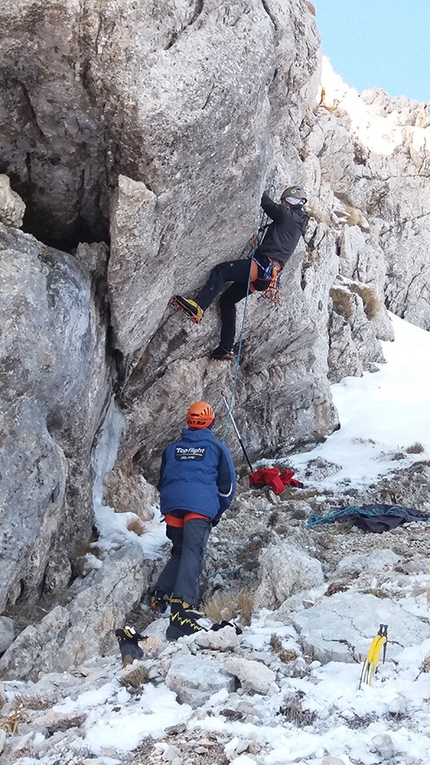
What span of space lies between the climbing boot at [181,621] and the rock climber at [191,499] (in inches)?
5.8

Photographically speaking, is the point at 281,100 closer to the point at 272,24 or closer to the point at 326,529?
the point at 272,24

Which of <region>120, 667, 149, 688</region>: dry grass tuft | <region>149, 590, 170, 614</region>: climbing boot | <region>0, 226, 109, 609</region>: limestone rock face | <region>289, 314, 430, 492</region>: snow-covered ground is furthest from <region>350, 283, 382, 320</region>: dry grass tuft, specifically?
<region>120, 667, 149, 688</region>: dry grass tuft

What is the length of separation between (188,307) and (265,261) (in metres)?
1.96

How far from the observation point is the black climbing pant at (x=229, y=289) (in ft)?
34.3

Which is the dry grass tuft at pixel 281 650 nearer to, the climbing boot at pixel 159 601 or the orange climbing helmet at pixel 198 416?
the climbing boot at pixel 159 601

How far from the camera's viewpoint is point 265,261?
1097 centimetres

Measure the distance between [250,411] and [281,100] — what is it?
7441mm

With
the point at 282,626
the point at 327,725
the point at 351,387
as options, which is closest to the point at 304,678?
the point at 327,725

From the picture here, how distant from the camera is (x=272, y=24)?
28.7ft

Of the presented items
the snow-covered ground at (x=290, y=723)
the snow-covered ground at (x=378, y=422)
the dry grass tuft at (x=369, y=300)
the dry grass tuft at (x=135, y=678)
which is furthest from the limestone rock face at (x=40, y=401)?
the dry grass tuft at (x=369, y=300)

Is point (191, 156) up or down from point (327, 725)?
up

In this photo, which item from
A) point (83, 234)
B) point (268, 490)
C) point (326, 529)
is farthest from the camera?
point (268, 490)

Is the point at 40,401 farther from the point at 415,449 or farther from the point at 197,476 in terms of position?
the point at 415,449

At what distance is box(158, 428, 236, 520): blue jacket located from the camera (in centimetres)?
704
